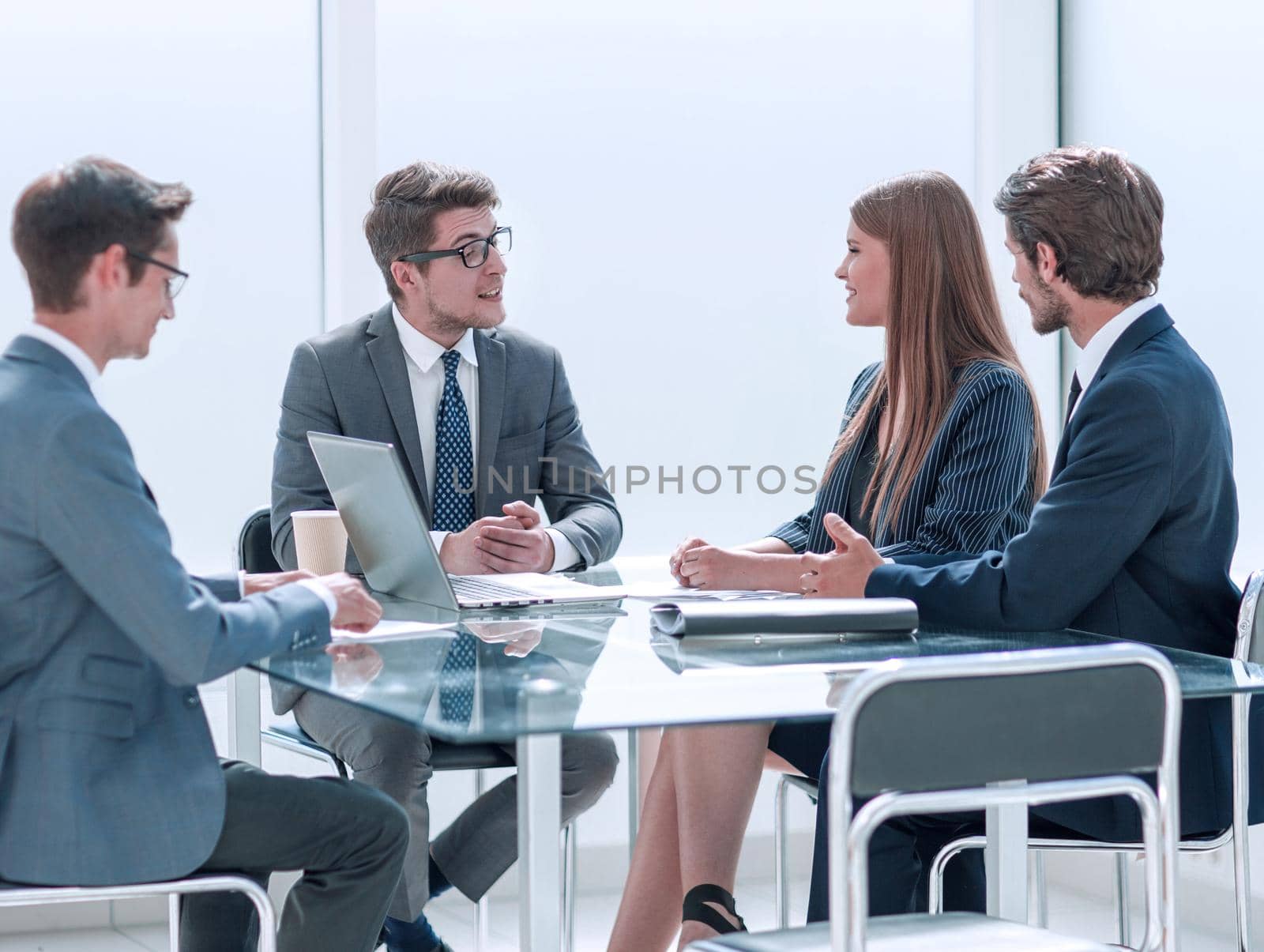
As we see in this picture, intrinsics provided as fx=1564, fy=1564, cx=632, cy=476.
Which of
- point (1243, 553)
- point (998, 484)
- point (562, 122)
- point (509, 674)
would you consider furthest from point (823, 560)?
point (562, 122)

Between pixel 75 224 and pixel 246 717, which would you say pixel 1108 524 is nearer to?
pixel 75 224

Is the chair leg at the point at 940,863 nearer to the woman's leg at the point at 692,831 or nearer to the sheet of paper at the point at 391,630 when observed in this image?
the woman's leg at the point at 692,831

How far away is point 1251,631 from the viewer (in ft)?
6.90

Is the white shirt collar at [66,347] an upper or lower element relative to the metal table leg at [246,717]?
upper

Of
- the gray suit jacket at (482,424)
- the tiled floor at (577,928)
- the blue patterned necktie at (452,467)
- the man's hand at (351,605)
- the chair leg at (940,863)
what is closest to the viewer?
the man's hand at (351,605)

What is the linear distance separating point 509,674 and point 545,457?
133 centimetres

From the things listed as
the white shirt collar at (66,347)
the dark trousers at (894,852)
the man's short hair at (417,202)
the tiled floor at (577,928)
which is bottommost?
the tiled floor at (577,928)

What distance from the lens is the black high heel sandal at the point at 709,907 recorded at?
2.24 meters

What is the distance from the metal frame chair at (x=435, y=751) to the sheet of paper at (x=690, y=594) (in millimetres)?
348

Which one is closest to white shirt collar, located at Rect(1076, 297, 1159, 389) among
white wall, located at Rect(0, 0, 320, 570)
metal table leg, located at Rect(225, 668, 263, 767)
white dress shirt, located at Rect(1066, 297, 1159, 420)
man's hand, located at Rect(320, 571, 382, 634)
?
white dress shirt, located at Rect(1066, 297, 1159, 420)

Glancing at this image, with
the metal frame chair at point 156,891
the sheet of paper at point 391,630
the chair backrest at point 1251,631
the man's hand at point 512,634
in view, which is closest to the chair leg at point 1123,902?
the chair backrest at point 1251,631

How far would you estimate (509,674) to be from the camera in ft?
5.50

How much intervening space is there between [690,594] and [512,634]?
43cm

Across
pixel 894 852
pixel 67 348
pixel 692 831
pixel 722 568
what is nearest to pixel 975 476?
pixel 722 568
